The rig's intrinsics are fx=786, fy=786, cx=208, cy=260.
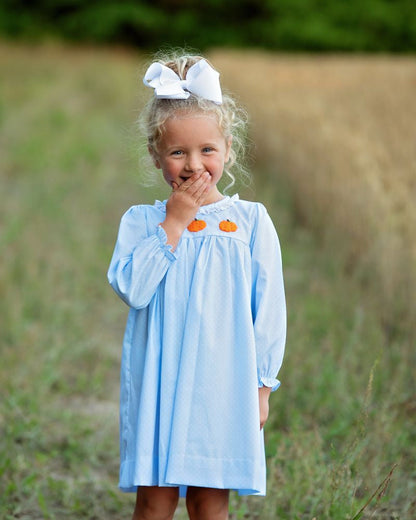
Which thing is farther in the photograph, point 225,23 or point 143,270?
point 225,23

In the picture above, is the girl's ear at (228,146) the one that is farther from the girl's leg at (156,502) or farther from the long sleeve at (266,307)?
the girl's leg at (156,502)

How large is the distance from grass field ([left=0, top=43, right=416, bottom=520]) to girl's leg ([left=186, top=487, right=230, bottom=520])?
0.41 meters

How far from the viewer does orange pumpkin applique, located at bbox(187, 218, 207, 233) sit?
2127 millimetres

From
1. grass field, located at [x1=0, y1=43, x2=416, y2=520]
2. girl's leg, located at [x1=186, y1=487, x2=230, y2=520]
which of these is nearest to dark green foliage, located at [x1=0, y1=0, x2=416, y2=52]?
grass field, located at [x1=0, y1=43, x2=416, y2=520]

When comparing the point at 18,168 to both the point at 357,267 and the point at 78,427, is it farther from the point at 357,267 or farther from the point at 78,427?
the point at 78,427

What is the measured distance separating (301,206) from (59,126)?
651 centimetres

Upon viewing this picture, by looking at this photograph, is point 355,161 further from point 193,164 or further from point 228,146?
point 193,164

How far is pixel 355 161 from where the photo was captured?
573 cm

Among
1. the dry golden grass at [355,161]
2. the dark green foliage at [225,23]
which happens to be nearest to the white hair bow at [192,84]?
the dry golden grass at [355,161]

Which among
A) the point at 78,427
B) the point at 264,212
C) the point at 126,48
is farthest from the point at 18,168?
the point at 126,48

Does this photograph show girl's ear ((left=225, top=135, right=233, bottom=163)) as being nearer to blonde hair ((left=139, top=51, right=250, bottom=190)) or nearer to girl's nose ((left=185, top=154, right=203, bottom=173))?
blonde hair ((left=139, top=51, right=250, bottom=190))

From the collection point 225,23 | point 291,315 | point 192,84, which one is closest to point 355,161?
point 291,315

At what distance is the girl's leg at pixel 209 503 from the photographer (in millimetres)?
2168

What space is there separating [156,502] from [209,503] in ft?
0.48
